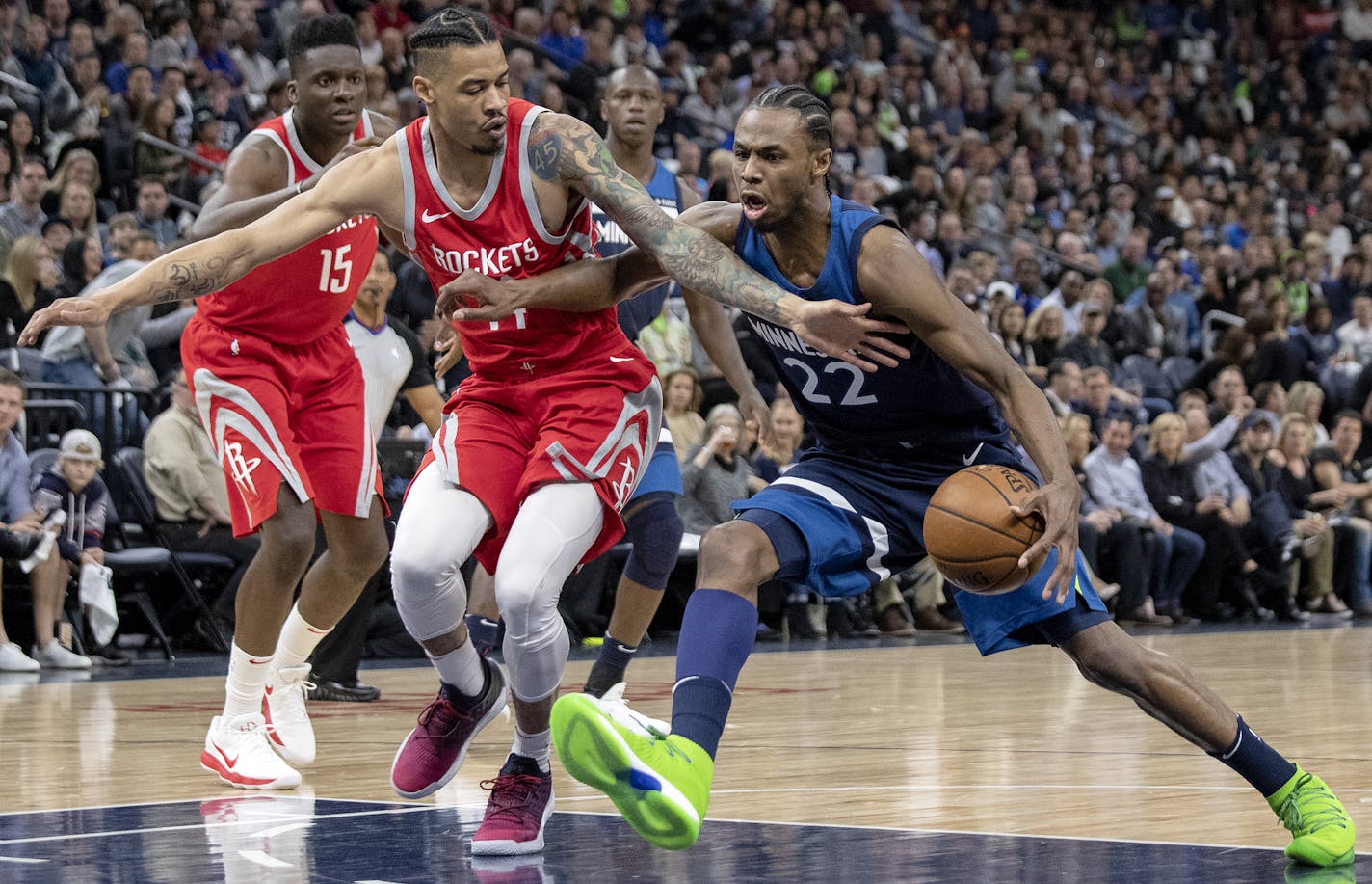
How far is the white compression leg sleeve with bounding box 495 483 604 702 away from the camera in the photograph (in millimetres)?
4227

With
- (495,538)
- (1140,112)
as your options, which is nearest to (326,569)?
(495,538)

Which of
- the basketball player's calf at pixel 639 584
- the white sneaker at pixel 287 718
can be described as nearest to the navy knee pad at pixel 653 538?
the basketball player's calf at pixel 639 584

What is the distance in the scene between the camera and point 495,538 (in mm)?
4578

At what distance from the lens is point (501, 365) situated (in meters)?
4.55

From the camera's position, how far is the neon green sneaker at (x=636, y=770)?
11.4 ft

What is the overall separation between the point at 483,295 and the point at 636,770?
1.24m

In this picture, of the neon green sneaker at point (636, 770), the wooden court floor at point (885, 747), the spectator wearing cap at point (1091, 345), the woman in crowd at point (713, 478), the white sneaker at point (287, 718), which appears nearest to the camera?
the neon green sneaker at point (636, 770)

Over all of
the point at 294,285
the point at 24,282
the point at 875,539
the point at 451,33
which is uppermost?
the point at 451,33

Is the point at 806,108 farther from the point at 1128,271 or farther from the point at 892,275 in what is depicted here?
the point at 1128,271

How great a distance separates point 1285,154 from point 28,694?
18418mm

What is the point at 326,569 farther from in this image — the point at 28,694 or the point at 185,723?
the point at 28,694

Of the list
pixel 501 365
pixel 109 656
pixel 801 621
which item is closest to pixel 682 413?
pixel 801 621

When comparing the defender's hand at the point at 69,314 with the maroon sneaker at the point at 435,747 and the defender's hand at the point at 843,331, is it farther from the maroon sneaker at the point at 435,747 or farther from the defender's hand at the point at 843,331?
the defender's hand at the point at 843,331

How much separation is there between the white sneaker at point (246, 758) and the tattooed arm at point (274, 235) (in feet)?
4.83
